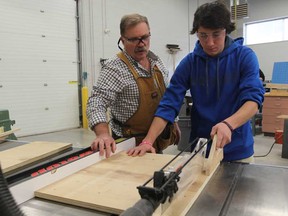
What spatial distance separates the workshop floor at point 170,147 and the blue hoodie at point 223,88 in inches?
97.6

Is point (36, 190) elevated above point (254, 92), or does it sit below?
below

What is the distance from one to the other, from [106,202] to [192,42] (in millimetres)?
7802

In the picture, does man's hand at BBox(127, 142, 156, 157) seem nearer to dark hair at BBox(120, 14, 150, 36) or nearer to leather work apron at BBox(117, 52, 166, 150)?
leather work apron at BBox(117, 52, 166, 150)

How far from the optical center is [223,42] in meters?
1.26

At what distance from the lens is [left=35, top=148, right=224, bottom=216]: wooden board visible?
0.77m

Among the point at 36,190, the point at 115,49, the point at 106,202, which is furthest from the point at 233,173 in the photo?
the point at 115,49

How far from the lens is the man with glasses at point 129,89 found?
1427 mm

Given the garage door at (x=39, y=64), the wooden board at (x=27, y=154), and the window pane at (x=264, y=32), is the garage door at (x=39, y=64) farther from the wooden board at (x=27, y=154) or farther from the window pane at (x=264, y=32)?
the window pane at (x=264, y=32)

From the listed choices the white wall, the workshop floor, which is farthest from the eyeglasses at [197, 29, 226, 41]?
the white wall

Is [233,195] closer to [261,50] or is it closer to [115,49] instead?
[115,49]

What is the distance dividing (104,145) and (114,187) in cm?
38

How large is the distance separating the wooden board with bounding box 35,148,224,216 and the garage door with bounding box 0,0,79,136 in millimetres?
4003

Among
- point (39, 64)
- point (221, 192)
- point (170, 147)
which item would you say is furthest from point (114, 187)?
point (39, 64)

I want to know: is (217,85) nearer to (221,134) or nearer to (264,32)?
(221,134)
